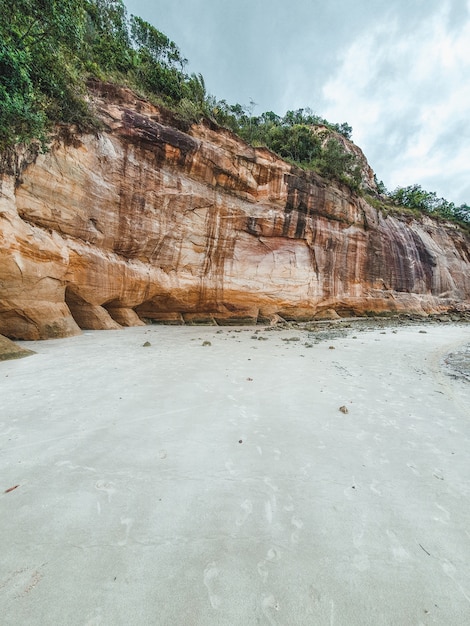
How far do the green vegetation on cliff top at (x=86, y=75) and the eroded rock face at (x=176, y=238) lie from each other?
1.11 meters

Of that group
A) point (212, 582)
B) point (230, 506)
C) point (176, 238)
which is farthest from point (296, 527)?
point (176, 238)

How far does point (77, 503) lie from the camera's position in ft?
6.07

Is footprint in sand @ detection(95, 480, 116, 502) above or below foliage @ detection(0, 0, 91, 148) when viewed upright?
below

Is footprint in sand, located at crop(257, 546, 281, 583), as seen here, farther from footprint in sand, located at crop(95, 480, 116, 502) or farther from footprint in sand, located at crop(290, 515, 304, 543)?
footprint in sand, located at crop(95, 480, 116, 502)

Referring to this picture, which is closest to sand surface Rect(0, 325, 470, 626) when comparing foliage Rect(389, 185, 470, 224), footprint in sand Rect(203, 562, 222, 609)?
footprint in sand Rect(203, 562, 222, 609)

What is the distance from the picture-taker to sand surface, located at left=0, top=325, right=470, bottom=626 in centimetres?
128

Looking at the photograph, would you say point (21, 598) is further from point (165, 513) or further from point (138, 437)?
point (138, 437)

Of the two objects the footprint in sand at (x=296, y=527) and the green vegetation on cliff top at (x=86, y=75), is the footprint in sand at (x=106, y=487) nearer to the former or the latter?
the footprint in sand at (x=296, y=527)

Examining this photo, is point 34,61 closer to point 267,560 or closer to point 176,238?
point 176,238

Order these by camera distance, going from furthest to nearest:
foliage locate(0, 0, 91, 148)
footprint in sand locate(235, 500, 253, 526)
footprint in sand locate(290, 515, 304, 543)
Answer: foliage locate(0, 0, 91, 148), footprint in sand locate(235, 500, 253, 526), footprint in sand locate(290, 515, 304, 543)

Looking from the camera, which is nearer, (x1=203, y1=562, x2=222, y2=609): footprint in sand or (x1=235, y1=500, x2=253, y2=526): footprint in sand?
(x1=203, y1=562, x2=222, y2=609): footprint in sand

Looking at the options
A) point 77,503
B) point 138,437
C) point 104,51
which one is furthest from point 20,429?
point 104,51

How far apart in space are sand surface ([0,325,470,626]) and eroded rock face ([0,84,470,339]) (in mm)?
5938

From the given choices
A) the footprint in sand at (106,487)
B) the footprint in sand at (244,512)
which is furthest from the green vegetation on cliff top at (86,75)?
the footprint in sand at (244,512)
